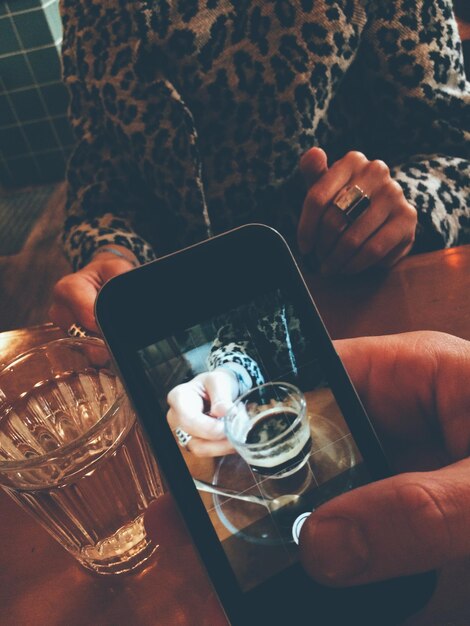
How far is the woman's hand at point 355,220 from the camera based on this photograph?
0.59 m

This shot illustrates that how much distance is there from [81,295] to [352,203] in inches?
13.7

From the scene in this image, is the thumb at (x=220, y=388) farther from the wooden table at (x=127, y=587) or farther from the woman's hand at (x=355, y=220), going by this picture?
the woman's hand at (x=355, y=220)

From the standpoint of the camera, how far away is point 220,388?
0.34m

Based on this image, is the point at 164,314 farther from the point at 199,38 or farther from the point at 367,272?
the point at 199,38

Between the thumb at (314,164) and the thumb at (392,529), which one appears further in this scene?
the thumb at (314,164)

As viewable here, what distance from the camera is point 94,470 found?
0.35 metres

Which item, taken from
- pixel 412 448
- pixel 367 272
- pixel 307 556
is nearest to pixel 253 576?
pixel 307 556

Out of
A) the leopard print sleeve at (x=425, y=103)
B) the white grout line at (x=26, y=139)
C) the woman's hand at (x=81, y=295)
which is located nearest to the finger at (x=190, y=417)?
the woman's hand at (x=81, y=295)

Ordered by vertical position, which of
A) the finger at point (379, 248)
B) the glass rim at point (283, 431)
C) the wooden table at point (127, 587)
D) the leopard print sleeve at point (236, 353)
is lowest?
the wooden table at point (127, 587)

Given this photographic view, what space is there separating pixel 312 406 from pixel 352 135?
0.62 metres

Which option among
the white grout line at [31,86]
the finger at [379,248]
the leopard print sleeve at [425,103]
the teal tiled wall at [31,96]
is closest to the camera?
the finger at [379,248]

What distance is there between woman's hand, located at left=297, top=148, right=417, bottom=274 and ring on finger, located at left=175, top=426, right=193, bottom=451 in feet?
1.12

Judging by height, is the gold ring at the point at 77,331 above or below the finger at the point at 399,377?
above

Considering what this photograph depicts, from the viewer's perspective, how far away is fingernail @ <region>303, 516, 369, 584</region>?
265mm
